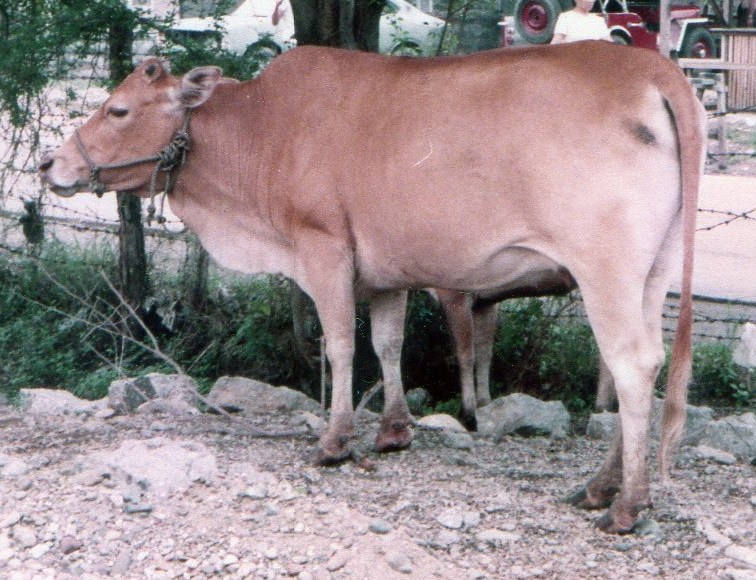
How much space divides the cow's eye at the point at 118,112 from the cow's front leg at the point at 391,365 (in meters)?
1.52

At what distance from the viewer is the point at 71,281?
10.0 meters

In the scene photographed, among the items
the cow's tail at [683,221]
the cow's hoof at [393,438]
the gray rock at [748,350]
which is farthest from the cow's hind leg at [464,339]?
the cow's tail at [683,221]

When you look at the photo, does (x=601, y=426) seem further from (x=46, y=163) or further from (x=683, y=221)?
(x=46, y=163)

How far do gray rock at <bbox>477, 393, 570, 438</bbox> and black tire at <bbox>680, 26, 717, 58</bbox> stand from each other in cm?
1723

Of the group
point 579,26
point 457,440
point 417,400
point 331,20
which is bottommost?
point 417,400

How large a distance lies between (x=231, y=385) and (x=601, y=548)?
118 inches

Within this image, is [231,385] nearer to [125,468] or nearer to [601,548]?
[125,468]

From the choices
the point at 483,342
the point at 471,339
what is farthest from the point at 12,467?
the point at 483,342

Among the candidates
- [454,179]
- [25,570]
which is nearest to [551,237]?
[454,179]

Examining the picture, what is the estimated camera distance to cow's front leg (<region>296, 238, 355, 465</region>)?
5973 mm

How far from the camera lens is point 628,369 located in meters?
5.11

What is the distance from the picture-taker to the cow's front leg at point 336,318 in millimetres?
5973

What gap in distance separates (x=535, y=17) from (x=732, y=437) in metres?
16.9

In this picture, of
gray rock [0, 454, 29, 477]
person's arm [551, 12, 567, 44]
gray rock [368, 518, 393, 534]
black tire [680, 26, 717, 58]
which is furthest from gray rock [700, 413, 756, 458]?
black tire [680, 26, 717, 58]
